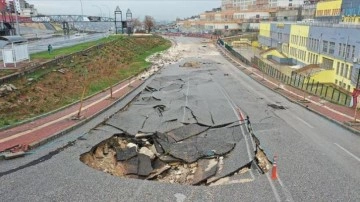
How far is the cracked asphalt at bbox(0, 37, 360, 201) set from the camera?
35.5ft

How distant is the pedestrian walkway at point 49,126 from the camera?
15.3 meters

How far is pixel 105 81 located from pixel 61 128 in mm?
16952

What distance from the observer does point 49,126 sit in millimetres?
17812

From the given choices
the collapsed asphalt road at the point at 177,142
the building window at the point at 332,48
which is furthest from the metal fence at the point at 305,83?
the collapsed asphalt road at the point at 177,142

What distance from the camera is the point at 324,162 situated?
1364 centimetres

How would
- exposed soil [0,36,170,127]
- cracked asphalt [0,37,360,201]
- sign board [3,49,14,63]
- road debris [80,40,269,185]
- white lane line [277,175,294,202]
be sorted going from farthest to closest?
sign board [3,49,14,63] → exposed soil [0,36,170,127] → road debris [80,40,269,185] → cracked asphalt [0,37,360,201] → white lane line [277,175,294,202]

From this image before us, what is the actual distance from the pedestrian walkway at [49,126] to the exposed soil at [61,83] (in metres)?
1.44

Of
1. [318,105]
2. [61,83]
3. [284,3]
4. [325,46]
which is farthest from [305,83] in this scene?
[284,3]

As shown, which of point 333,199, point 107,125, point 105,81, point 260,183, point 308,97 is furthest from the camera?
point 105,81

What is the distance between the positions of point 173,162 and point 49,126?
7564 mm

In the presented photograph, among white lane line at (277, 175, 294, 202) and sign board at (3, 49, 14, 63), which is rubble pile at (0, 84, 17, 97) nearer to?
sign board at (3, 49, 14, 63)

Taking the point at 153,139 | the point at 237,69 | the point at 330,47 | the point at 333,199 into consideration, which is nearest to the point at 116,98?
the point at 153,139

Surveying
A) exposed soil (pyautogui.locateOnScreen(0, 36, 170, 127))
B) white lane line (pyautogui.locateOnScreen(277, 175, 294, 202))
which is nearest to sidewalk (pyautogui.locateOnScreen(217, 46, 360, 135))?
white lane line (pyautogui.locateOnScreen(277, 175, 294, 202))

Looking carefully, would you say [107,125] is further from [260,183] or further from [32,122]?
[260,183]
